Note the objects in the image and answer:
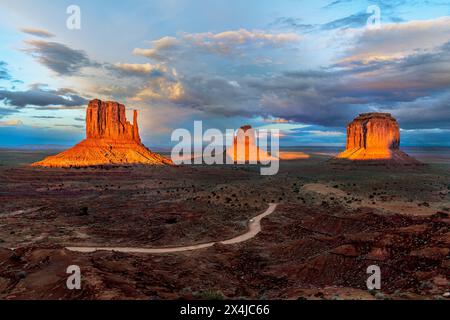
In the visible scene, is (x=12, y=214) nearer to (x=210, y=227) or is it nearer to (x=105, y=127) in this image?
(x=210, y=227)

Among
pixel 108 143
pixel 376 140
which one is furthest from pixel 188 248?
pixel 376 140

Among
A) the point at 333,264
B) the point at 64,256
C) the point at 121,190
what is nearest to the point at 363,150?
the point at 121,190

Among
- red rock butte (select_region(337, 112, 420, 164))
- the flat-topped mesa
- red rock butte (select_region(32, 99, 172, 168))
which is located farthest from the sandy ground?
the flat-topped mesa

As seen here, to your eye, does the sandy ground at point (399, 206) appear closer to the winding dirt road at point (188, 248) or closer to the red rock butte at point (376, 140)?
the winding dirt road at point (188, 248)

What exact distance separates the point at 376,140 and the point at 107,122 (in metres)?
130

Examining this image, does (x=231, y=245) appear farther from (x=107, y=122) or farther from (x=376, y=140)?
(x=107, y=122)

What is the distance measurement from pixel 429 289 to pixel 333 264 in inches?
314

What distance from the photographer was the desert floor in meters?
20.0

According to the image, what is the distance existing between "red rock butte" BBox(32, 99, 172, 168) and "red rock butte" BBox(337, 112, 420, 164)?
305ft

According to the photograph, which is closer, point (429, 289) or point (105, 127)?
point (429, 289)

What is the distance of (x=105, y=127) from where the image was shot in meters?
165

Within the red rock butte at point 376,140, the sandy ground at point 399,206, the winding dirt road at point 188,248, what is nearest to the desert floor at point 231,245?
the sandy ground at point 399,206

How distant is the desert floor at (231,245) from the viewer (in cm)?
1996

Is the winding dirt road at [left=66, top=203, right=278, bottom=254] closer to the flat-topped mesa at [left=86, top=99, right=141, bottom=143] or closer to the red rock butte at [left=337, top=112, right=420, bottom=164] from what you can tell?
the red rock butte at [left=337, top=112, right=420, bottom=164]
